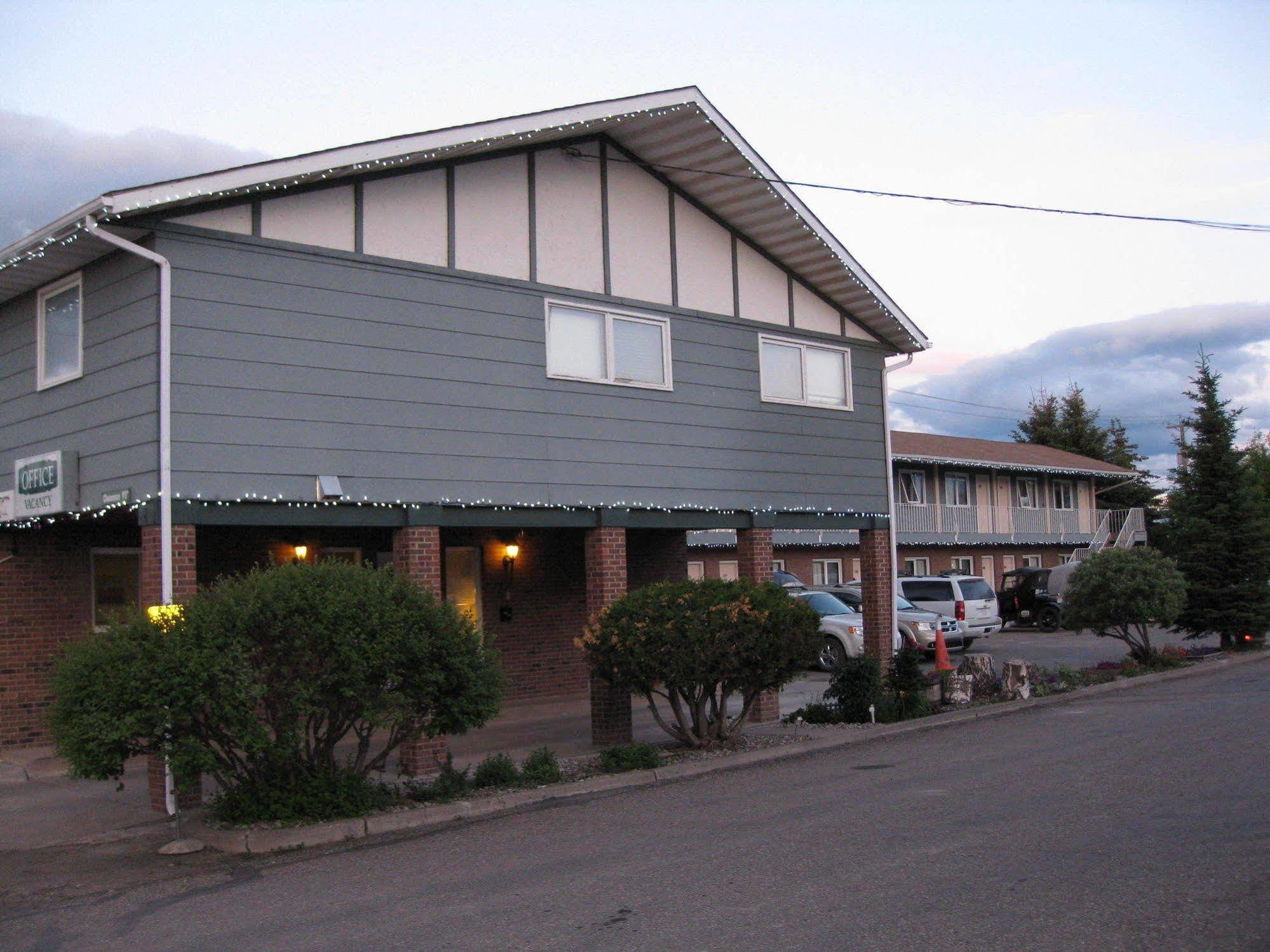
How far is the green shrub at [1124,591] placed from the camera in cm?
2019

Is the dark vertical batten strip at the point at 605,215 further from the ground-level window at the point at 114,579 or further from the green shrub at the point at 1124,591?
the green shrub at the point at 1124,591

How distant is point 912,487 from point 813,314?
23892 millimetres

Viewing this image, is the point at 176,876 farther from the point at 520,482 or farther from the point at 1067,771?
the point at 1067,771

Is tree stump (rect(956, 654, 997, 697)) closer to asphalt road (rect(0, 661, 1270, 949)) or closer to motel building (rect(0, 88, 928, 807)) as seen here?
motel building (rect(0, 88, 928, 807))

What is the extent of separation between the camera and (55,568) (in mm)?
14367

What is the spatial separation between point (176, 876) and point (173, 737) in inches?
41.8

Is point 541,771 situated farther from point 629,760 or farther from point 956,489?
point 956,489

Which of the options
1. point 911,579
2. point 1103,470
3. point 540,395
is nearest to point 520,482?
point 540,395

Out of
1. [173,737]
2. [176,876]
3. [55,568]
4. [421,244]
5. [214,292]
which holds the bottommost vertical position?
[176,876]

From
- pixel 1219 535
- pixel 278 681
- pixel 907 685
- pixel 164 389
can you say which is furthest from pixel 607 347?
pixel 1219 535

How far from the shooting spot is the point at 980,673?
17.7 metres

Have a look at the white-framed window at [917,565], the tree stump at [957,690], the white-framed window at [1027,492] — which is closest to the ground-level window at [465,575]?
the tree stump at [957,690]

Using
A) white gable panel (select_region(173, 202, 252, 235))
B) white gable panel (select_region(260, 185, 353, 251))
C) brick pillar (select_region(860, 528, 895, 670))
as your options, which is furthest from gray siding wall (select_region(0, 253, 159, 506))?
brick pillar (select_region(860, 528, 895, 670))

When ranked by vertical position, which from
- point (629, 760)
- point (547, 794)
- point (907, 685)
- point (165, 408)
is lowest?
point (547, 794)
